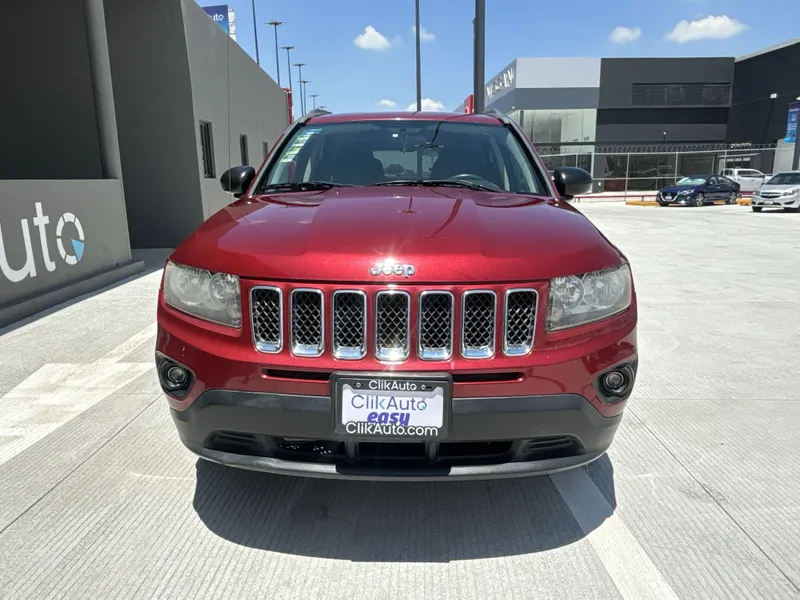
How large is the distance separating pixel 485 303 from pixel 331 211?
817 millimetres

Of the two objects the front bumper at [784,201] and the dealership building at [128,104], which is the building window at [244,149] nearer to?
the dealership building at [128,104]

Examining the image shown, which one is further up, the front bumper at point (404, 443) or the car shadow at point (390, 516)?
the front bumper at point (404, 443)

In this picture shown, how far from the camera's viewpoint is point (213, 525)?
235 cm

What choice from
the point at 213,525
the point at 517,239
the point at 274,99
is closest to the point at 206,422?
A: the point at 213,525

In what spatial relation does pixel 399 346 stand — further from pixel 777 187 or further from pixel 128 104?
pixel 777 187

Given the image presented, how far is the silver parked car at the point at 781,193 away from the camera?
1978 centimetres

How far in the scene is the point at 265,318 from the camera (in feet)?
6.53

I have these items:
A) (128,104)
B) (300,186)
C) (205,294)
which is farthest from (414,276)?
(128,104)

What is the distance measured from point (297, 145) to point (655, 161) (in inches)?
1388

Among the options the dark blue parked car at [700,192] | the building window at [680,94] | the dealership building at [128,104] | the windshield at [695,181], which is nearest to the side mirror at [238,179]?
the dealership building at [128,104]

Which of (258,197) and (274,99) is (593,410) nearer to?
(258,197)

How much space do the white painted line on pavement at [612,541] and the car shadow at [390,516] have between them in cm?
2

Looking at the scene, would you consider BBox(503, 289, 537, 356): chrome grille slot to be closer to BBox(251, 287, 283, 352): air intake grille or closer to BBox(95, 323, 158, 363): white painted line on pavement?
BBox(251, 287, 283, 352): air intake grille

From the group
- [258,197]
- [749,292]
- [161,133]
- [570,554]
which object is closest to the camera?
[570,554]
